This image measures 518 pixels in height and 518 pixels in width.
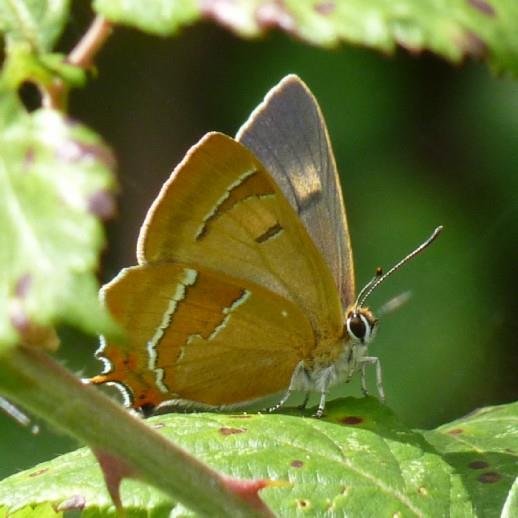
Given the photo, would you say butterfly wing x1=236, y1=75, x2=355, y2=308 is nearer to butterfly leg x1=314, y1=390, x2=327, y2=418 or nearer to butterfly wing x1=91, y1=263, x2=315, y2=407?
butterfly wing x1=91, y1=263, x2=315, y2=407

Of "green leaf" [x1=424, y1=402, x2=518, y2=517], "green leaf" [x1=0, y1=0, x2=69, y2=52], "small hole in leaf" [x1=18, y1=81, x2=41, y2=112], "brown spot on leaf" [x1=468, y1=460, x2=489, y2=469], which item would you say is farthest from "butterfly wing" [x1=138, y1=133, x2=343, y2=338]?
"green leaf" [x1=0, y1=0, x2=69, y2=52]

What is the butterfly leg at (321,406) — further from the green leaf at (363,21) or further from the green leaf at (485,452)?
the green leaf at (363,21)

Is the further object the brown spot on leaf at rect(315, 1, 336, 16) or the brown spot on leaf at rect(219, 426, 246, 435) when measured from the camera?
the brown spot on leaf at rect(219, 426, 246, 435)

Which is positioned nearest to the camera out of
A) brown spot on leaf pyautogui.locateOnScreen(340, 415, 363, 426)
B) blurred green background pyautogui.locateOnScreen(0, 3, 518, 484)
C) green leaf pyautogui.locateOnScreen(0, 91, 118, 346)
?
green leaf pyautogui.locateOnScreen(0, 91, 118, 346)


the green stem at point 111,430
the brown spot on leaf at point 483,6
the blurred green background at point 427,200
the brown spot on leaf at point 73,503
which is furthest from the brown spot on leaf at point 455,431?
the blurred green background at point 427,200

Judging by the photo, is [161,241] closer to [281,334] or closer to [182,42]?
[281,334]

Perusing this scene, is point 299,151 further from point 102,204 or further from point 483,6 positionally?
point 102,204
